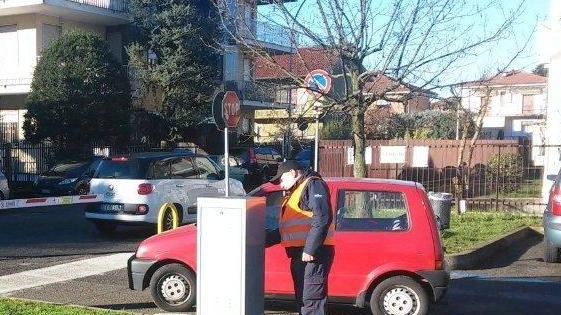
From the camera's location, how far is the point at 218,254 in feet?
17.0

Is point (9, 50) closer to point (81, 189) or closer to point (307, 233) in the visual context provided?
point (81, 189)

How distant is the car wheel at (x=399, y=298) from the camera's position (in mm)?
6332

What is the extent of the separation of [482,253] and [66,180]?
1343 cm

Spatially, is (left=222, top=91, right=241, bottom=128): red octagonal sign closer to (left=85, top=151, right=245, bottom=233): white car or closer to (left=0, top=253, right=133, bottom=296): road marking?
(left=0, top=253, right=133, bottom=296): road marking

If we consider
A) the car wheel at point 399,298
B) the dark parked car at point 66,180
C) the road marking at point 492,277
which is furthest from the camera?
the dark parked car at point 66,180

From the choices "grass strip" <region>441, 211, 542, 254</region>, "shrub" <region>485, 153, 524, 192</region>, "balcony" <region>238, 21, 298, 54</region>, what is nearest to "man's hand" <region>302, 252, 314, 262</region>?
"grass strip" <region>441, 211, 542, 254</region>

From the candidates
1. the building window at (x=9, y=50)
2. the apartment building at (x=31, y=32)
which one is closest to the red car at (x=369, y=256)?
the apartment building at (x=31, y=32)

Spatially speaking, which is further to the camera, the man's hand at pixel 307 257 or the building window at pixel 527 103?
the building window at pixel 527 103

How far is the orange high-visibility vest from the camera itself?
18.3ft

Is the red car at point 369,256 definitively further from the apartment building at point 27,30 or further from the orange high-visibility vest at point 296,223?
the apartment building at point 27,30

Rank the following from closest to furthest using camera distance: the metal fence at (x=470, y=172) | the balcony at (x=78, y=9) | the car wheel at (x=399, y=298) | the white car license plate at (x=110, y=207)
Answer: the car wheel at (x=399, y=298) → the white car license plate at (x=110, y=207) → the metal fence at (x=470, y=172) → the balcony at (x=78, y=9)

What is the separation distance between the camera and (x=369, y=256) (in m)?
6.39

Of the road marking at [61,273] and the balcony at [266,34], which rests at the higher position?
the balcony at [266,34]

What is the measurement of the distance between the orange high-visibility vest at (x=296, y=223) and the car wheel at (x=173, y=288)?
1.56 meters
